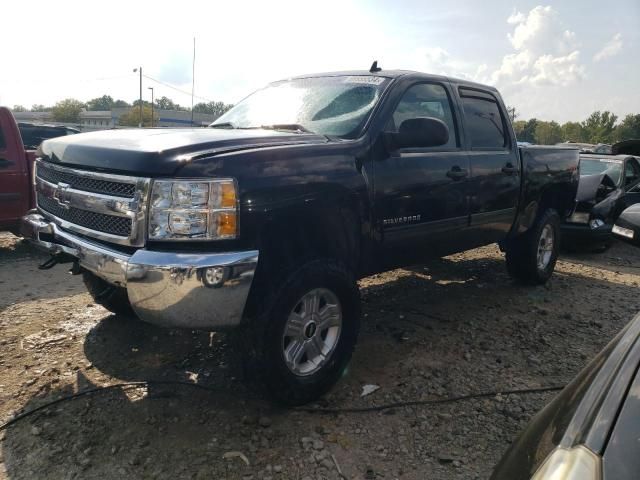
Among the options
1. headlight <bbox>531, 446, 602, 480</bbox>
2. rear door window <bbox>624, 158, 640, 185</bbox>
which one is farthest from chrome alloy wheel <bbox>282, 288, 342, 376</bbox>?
rear door window <bbox>624, 158, 640, 185</bbox>

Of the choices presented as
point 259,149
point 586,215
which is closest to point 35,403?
point 259,149

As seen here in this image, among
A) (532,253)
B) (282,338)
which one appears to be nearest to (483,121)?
(532,253)

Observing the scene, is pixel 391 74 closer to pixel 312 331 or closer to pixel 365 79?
pixel 365 79

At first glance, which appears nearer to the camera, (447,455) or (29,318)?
(447,455)

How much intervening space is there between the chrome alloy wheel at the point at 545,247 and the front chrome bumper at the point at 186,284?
Result: 4174 millimetres

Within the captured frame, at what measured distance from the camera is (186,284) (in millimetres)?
2361

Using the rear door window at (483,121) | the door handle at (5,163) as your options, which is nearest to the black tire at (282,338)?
the rear door window at (483,121)

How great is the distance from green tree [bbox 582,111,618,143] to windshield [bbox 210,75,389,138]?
75737 millimetres

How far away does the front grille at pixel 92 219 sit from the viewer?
8.59 ft

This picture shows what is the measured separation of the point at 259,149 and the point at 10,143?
5211 millimetres

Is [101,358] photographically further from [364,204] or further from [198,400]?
[364,204]

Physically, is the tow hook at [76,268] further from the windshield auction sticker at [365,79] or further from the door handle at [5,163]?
the door handle at [5,163]

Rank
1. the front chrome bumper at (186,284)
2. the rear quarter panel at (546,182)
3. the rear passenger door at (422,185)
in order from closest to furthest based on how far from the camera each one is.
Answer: the front chrome bumper at (186,284), the rear passenger door at (422,185), the rear quarter panel at (546,182)

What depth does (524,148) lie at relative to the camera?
5.12m
